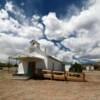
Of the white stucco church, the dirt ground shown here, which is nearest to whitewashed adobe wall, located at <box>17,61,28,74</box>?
the white stucco church

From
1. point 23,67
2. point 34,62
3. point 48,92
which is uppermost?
point 34,62

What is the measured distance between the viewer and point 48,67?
27.5m

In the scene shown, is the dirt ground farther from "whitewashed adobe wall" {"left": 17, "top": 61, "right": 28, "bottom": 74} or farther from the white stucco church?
"whitewashed adobe wall" {"left": 17, "top": 61, "right": 28, "bottom": 74}

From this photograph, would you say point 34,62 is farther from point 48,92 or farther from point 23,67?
point 48,92

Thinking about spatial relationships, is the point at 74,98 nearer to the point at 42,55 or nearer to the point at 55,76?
the point at 55,76

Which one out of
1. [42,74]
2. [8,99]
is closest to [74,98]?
[8,99]

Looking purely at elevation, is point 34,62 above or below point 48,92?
above

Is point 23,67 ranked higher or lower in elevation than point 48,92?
higher

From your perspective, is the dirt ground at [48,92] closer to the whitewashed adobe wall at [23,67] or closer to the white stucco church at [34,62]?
the white stucco church at [34,62]

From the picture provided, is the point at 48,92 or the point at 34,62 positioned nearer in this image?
the point at 48,92

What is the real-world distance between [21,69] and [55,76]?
6.66m

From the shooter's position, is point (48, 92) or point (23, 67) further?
point (23, 67)

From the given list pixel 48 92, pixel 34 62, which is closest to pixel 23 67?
pixel 34 62

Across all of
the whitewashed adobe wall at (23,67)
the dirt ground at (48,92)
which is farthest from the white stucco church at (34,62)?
the dirt ground at (48,92)
